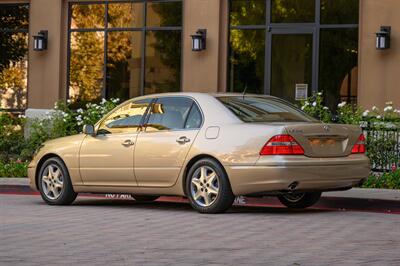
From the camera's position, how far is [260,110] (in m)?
12.5

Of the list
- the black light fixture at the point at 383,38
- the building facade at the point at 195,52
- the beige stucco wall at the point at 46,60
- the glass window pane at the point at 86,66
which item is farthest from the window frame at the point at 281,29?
the beige stucco wall at the point at 46,60

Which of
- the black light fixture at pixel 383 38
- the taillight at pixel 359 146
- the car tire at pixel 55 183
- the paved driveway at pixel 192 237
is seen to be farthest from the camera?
the black light fixture at pixel 383 38

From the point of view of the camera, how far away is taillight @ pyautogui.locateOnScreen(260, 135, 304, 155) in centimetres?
1155

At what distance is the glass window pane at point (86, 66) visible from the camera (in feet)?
76.6

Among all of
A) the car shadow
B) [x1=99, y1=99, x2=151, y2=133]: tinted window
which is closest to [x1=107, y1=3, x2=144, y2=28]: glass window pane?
the car shadow

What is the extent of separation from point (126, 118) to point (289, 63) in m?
8.62

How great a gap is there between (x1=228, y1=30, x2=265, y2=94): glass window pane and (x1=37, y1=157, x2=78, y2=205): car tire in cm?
834

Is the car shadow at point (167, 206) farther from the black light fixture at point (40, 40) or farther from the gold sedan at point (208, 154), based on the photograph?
the black light fixture at point (40, 40)

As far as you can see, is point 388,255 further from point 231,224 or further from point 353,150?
point 353,150

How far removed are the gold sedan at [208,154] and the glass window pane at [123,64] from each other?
Result: 896 centimetres

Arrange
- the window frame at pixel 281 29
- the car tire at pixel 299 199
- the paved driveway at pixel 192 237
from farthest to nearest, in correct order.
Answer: the window frame at pixel 281 29 < the car tire at pixel 299 199 < the paved driveway at pixel 192 237

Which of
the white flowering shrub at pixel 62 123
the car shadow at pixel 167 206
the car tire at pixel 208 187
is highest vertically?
the white flowering shrub at pixel 62 123

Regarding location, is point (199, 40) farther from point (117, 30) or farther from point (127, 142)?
point (127, 142)

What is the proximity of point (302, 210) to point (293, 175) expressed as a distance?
1476 millimetres
